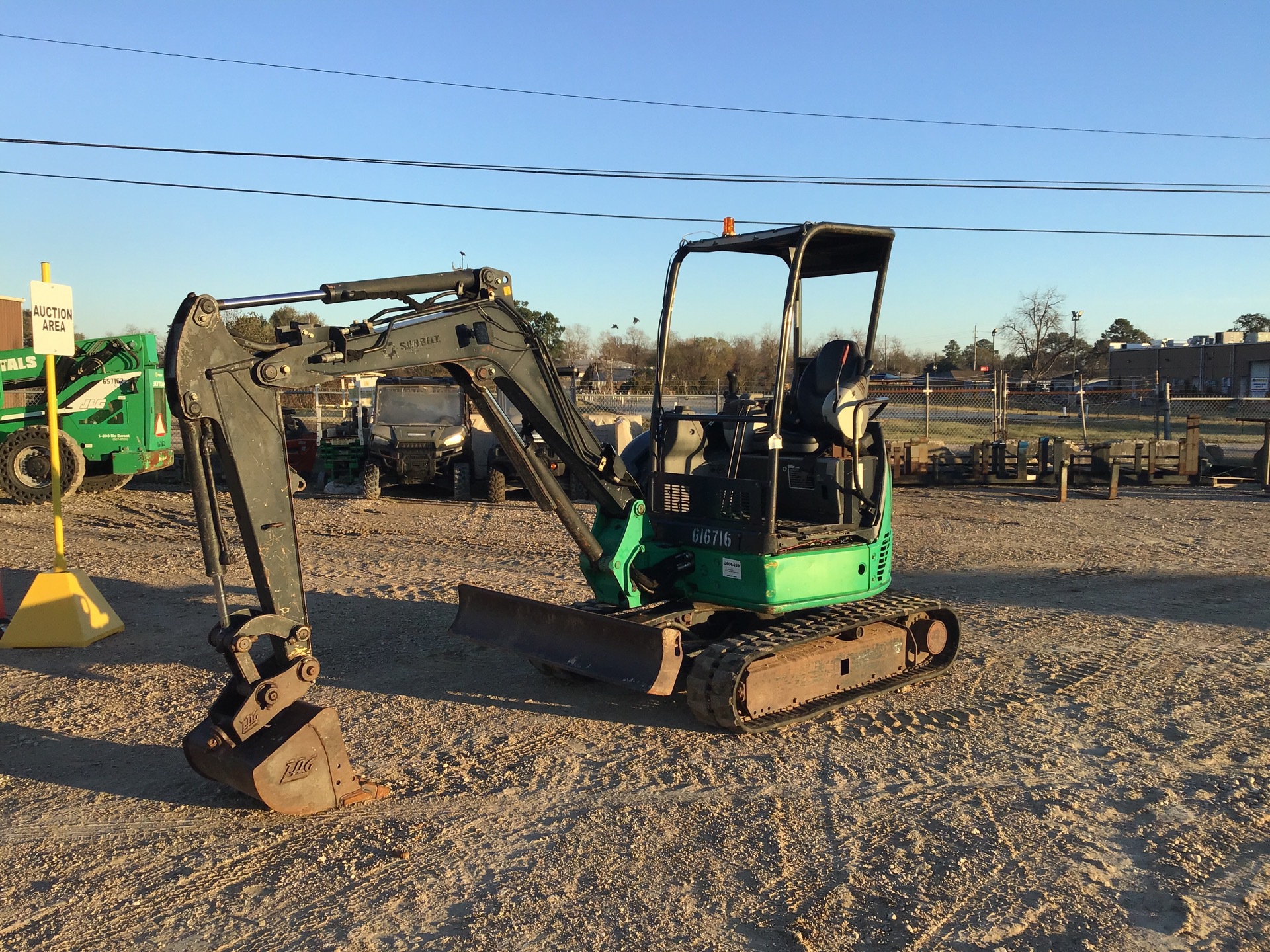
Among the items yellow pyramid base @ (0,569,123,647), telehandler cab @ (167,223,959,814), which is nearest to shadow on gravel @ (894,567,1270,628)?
telehandler cab @ (167,223,959,814)

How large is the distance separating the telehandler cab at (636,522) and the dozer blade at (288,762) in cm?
1

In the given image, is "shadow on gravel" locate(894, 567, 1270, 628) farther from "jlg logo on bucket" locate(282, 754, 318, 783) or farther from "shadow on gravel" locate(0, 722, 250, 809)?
"shadow on gravel" locate(0, 722, 250, 809)

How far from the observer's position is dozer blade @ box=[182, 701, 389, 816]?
4656 mm

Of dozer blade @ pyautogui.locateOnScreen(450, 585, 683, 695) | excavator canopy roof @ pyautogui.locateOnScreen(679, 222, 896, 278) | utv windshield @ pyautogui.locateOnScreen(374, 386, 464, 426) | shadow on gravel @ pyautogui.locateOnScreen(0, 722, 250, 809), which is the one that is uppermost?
excavator canopy roof @ pyautogui.locateOnScreen(679, 222, 896, 278)

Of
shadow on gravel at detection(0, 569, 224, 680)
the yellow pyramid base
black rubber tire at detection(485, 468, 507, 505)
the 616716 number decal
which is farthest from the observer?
black rubber tire at detection(485, 468, 507, 505)

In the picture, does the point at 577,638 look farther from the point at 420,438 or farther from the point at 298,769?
the point at 420,438

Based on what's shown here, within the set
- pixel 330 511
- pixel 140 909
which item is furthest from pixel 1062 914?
pixel 330 511

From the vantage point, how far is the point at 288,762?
15.4 ft

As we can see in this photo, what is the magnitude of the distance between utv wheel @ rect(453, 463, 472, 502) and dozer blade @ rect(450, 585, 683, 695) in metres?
9.45

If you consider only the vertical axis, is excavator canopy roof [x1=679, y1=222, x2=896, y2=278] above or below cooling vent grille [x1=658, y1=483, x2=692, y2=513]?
above

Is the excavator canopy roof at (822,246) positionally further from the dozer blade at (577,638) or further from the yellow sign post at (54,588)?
the yellow sign post at (54,588)

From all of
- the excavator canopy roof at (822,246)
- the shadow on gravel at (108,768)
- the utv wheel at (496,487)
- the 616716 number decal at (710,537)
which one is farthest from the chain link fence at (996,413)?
the shadow on gravel at (108,768)

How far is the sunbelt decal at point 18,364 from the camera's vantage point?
15.5m

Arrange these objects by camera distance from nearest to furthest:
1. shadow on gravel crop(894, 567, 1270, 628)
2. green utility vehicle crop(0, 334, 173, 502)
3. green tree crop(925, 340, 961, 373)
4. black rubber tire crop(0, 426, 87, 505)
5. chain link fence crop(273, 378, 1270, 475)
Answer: shadow on gravel crop(894, 567, 1270, 628)
black rubber tire crop(0, 426, 87, 505)
green utility vehicle crop(0, 334, 173, 502)
chain link fence crop(273, 378, 1270, 475)
green tree crop(925, 340, 961, 373)
